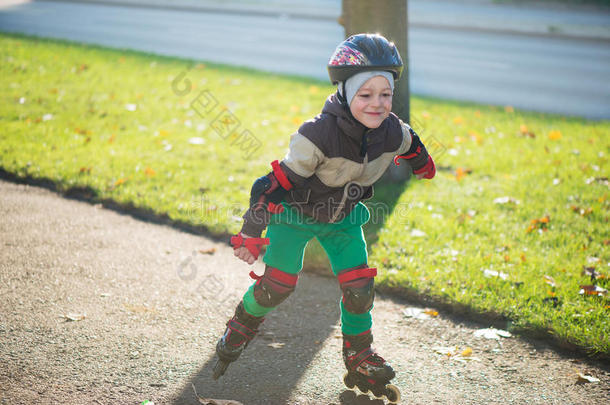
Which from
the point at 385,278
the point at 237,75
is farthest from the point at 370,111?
the point at 237,75

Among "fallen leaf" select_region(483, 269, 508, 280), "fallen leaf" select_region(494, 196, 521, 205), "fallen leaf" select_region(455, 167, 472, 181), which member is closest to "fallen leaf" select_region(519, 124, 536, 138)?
"fallen leaf" select_region(455, 167, 472, 181)

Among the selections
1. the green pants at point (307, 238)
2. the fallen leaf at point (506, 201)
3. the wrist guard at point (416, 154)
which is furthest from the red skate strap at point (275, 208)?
the fallen leaf at point (506, 201)

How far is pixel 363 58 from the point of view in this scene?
2604 mm

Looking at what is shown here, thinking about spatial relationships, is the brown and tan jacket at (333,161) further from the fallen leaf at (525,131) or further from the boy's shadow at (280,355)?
the fallen leaf at (525,131)

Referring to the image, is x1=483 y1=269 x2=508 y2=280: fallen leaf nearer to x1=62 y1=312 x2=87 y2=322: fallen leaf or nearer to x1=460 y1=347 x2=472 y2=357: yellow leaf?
x1=460 y1=347 x2=472 y2=357: yellow leaf

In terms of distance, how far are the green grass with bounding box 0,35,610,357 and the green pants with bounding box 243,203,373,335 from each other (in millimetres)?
1117

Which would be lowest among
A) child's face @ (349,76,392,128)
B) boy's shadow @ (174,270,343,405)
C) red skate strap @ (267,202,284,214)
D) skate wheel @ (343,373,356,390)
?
boy's shadow @ (174,270,343,405)

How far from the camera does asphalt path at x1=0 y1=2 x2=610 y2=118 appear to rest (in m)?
10.1

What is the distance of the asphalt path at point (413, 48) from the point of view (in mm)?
10117

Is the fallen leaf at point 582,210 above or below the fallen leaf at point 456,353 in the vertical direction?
above

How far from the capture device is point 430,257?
13.8ft

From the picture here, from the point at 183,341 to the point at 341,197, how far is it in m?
1.26

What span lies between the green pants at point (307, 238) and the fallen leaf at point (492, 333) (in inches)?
38.3

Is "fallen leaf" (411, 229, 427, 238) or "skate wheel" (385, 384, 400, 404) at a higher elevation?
"fallen leaf" (411, 229, 427, 238)
